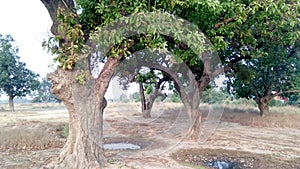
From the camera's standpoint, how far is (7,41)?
3209 centimetres

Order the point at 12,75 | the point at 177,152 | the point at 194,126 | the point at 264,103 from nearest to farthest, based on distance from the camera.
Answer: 1. the point at 177,152
2. the point at 194,126
3. the point at 264,103
4. the point at 12,75

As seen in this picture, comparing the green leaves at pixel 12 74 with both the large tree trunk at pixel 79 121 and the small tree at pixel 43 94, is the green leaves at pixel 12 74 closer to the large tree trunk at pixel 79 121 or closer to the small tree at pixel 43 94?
the small tree at pixel 43 94

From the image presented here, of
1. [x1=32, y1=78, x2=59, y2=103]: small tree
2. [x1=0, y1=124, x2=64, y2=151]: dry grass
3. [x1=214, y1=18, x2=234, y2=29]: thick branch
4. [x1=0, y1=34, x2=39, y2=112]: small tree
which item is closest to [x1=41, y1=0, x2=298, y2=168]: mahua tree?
[x1=214, y1=18, x2=234, y2=29]: thick branch

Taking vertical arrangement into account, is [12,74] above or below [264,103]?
above

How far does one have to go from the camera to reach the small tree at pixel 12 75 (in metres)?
30.8

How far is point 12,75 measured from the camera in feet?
103

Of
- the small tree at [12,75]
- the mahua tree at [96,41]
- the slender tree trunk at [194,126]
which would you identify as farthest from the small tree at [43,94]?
the mahua tree at [96,41]

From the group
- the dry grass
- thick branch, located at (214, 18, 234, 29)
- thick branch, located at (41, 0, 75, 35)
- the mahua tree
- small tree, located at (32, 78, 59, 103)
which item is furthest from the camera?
small tree, located at (32, 78, 59, 103)

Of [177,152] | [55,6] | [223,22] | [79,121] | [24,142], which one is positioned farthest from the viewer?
[24,142]

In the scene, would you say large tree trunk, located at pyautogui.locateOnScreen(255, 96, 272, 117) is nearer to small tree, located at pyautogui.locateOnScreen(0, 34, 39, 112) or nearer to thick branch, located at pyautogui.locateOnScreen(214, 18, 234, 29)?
thick branch, located at pyautogui.locateOnScreen(214, 18, 234, 29)

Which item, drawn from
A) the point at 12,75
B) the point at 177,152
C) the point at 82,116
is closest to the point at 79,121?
the point at 82,116

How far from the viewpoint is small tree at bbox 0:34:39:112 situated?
3084cm

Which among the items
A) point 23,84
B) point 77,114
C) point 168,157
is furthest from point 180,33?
point 23,84

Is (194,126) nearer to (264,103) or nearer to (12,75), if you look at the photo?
(264,103)
